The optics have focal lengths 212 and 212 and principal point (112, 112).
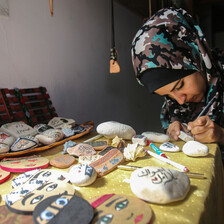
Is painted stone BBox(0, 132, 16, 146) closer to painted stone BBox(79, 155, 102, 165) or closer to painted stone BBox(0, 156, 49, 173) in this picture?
painted stone BBox(0, 156, 49, 173)

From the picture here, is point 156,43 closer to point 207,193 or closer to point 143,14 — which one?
point 207,193

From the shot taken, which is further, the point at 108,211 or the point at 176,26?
the point at 176,26

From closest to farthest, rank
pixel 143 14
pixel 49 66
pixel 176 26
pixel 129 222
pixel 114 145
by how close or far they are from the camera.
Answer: pixel 129 222, pixel 114 145, pixel 176 26, pixel 49 66, pixel 143 14

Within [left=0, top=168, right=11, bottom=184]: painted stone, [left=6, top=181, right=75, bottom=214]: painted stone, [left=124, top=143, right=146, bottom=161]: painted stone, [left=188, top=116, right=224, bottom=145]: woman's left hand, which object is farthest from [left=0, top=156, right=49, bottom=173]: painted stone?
[left=188, top=116, right=224, bottom=145]: woman's left hand

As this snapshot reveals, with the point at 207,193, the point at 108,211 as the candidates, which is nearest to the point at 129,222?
the point at 108,211

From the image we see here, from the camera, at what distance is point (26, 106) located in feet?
3.15

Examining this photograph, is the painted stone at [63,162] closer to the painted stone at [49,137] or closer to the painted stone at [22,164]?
the painted stone at [22,164]

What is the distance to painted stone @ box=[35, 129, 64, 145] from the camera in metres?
0.77

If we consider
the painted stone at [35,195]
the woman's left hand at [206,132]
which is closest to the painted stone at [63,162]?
the painted stone at [35,195]

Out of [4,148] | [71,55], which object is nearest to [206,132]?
[4,148]

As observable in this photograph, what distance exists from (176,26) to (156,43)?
0.34 ft

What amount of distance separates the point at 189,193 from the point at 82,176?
227 millimetres

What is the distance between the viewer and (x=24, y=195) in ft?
1.41

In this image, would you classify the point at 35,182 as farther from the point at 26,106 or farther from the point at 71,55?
the point at 71,55
